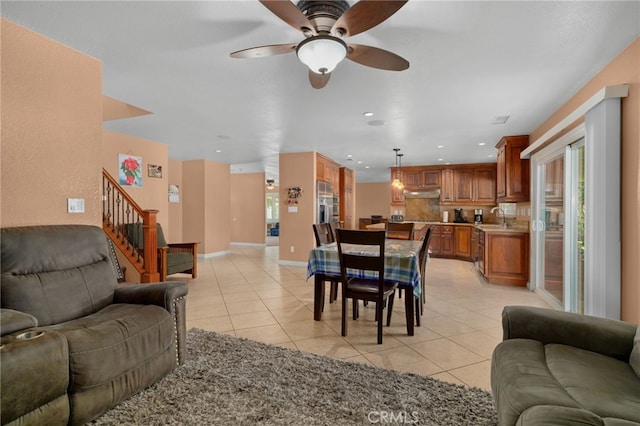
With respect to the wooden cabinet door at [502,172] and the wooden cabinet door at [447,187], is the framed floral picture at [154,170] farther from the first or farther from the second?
the wooden cabinet door at [447,187]

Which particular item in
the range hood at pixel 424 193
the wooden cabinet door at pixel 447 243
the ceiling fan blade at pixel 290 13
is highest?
the ceiling fan blade at pixel 290 13

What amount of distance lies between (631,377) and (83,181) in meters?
3.75

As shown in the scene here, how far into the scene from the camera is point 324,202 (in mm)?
6910

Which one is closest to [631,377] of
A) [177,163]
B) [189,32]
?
[189,32]

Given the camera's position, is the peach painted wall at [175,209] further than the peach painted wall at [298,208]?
Yes

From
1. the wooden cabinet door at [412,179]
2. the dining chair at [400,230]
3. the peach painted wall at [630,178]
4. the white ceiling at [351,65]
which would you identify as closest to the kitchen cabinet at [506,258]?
the dining chair at [400,230]

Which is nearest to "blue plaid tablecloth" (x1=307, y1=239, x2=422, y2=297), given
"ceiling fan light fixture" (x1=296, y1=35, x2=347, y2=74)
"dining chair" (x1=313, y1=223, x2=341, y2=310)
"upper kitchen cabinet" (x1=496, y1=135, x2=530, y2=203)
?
"dining chair" (x1=313, y1=223, x2=341, y2=310)

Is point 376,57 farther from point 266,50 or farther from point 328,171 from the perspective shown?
point 328,171

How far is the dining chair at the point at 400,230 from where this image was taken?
4.41m

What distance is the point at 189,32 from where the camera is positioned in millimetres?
2152

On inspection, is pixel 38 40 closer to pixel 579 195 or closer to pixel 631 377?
pixel 631 377

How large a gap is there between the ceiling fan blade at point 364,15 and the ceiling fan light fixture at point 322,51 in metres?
0.07

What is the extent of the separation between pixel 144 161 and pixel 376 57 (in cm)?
518

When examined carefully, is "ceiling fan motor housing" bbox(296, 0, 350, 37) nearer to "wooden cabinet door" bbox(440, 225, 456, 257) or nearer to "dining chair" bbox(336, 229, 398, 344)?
"dining chair" bbox(336, 229, 398, 344)
